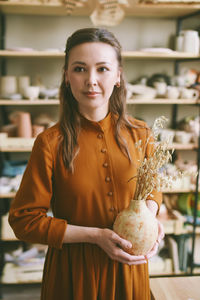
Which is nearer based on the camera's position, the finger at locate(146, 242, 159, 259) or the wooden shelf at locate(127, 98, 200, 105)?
the finger at locate(146, 242, 159, 259)

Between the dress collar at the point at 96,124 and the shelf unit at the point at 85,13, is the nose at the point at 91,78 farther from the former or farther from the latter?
the shelf unit at the point at 85,13

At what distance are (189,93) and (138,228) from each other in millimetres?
1691

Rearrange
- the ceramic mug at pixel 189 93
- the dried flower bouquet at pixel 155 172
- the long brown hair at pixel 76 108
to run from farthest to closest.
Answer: the ceramic mug at pixel 189 93
the long brown hair at pixel 76 108
the dried flower bouquet at pixel 155 172

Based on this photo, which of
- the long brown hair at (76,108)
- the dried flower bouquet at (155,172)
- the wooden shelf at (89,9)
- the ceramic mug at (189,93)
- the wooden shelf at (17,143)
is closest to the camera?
the dried flower bouquet at (155,172)

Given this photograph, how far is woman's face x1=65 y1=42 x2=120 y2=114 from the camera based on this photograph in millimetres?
837

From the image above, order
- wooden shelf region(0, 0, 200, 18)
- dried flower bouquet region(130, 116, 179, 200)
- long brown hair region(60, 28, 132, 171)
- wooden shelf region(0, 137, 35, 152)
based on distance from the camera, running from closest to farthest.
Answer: dried flower bouquet region(130, 116, 179, 200)
long brown hair region(60, 28, 132, 171)
wooden shelf region(0, 0, 200, 18)
wooden shelf region(0, 137, 35, 152)

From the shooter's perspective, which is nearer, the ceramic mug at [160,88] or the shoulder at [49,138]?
the shoulder at [49,138]

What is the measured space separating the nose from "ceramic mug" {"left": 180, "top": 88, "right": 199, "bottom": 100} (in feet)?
5.07

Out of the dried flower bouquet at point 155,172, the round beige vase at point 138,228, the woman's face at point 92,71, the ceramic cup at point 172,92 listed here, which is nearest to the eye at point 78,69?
→ the woman's face at point 92,71

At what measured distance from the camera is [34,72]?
2.40 meters

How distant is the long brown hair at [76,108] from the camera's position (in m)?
0.87

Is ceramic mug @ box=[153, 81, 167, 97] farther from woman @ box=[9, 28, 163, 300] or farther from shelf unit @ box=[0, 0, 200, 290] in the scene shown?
woman @ box=[9, 28, 163, 300]

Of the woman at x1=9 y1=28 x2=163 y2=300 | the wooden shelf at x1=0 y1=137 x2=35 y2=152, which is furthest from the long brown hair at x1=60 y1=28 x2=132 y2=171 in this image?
the wooden shelf at x1=0 y1=137 x2=35 y2=152

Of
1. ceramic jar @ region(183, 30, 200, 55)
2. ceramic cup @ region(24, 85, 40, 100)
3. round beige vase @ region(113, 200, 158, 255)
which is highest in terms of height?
ceramic jar @ region(183, 30, 200, 55)
